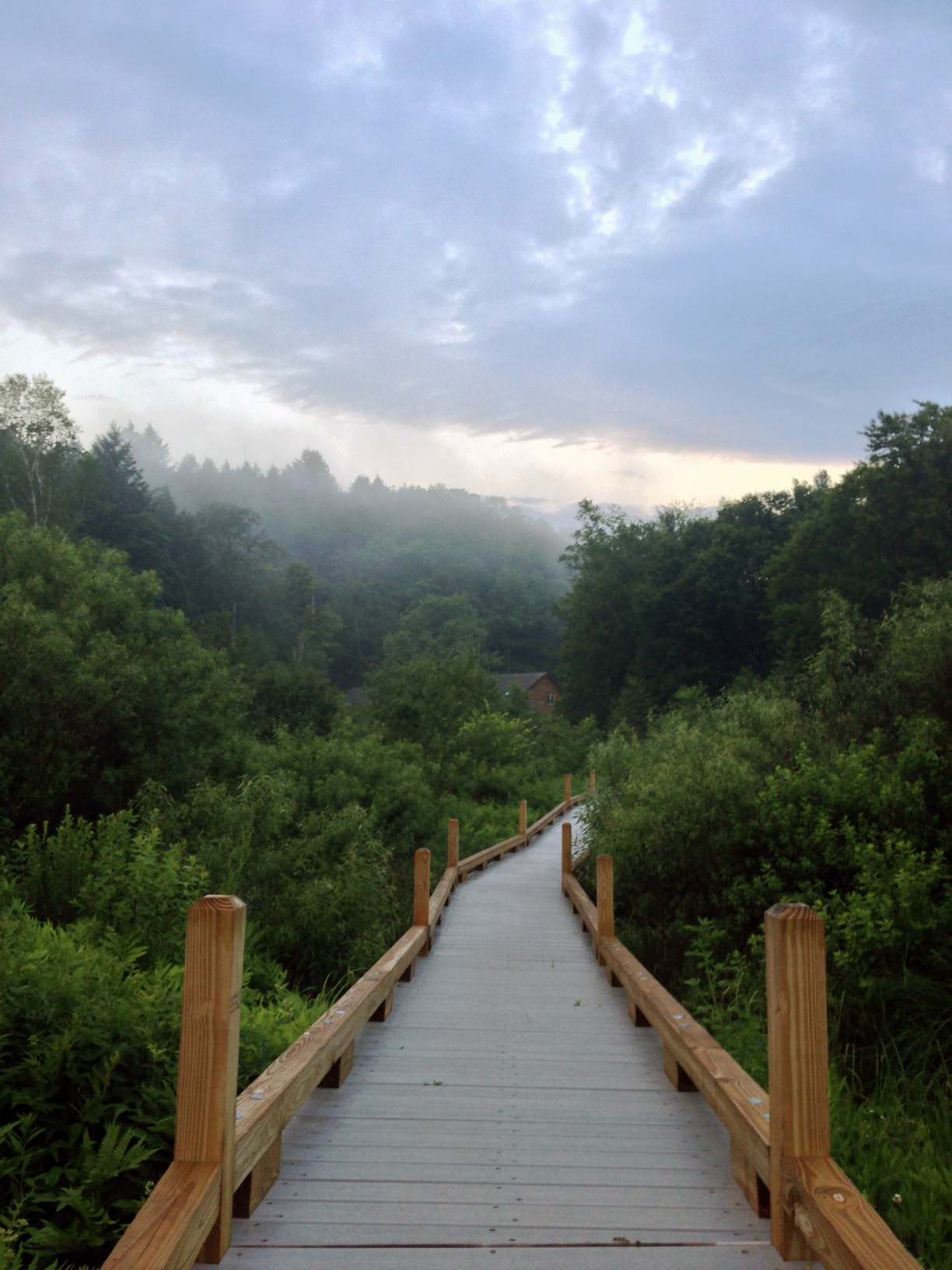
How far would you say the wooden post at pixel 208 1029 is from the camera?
2.44m

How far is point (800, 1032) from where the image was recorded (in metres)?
2.57

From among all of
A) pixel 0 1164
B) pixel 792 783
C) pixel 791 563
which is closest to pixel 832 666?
pixel 792 783

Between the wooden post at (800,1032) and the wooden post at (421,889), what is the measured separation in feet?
19.2

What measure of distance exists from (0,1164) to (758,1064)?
12.5 ft

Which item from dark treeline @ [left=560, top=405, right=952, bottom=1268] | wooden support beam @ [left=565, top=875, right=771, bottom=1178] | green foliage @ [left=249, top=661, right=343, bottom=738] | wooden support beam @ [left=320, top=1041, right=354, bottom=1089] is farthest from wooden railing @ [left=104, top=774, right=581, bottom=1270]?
green foliage @ [left=249, top=661, right=343, bottom=738]

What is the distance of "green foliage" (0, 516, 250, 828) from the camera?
43.0ft

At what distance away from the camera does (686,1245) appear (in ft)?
9.52

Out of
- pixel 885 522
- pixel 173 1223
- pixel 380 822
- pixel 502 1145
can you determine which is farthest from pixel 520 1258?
pixel 885 522

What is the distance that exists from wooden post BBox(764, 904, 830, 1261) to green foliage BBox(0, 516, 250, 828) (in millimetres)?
11749

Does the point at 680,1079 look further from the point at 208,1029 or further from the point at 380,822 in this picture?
the point at 380,822

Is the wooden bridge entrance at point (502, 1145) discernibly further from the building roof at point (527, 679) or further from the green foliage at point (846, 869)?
the building roof at point (527, 679)

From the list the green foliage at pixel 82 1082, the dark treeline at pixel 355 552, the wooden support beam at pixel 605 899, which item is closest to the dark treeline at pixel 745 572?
the dark treeline at pixel 355 552

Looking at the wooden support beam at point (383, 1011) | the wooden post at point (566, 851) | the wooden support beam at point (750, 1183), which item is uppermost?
the wooden support beam at point (750, 1183)

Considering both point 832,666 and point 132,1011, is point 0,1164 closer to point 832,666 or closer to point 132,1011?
point 132,1011
